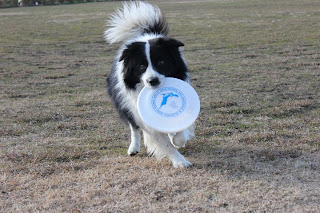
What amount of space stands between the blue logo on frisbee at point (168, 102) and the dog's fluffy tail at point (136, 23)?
1.23 metres

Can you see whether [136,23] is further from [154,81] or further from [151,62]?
[154,81]

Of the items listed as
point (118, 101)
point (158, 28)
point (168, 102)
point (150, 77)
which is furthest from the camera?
point (158, 28)

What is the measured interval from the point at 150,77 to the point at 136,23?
147cm

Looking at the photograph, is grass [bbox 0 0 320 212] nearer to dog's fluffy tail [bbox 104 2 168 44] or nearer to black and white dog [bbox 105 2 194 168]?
black and white dog [bbox 105 2 194 168]

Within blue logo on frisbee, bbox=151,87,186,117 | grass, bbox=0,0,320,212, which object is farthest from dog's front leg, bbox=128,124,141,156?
blue logo on frisbee, bbox=151,87,186,117

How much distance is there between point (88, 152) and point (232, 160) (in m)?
1.58

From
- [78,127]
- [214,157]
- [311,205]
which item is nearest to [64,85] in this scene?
[78,127]

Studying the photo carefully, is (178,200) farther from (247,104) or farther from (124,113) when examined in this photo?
(247,104)

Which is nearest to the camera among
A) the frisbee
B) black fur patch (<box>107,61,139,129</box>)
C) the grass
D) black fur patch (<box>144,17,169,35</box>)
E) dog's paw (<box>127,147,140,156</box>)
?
the grass

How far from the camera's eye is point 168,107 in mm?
4227

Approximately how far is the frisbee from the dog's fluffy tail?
122 centimetres

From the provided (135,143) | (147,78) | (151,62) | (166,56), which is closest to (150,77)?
(147,78)

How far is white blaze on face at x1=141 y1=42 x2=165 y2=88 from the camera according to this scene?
12.9ft

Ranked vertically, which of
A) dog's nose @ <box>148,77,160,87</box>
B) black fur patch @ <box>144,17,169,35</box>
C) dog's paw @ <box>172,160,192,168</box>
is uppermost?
black fur patch @ <box>144,17,169,35</box>
